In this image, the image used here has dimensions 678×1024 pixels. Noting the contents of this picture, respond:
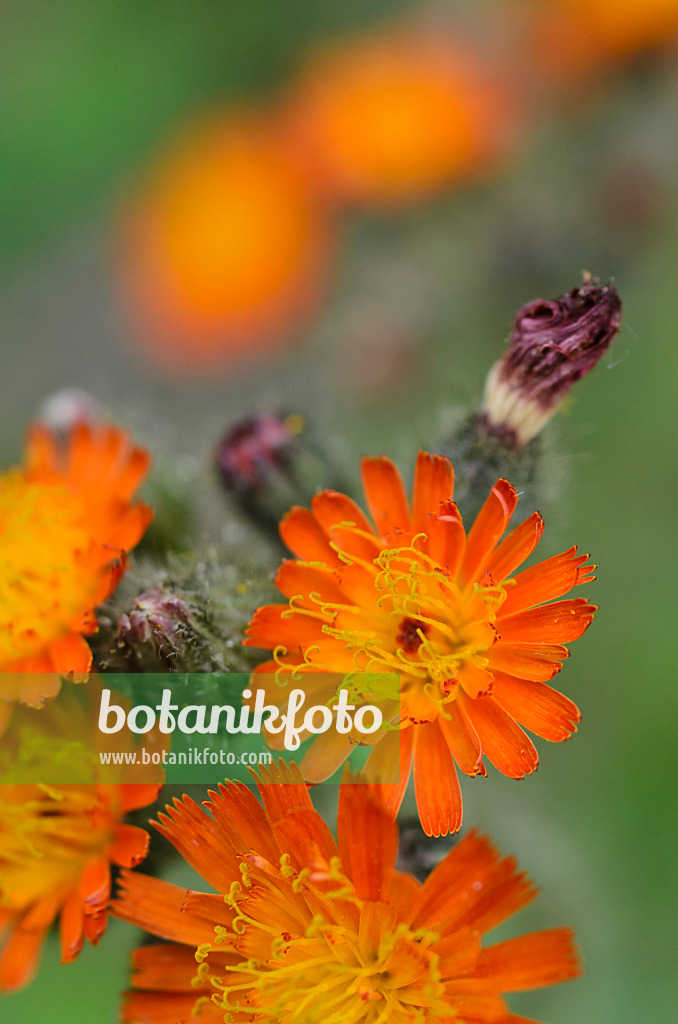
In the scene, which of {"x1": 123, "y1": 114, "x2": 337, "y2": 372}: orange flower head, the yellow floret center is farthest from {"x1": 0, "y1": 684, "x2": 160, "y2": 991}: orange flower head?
{"x1": 123, "y1": 114, "x2": 337, "y2": 372}: orange flower head

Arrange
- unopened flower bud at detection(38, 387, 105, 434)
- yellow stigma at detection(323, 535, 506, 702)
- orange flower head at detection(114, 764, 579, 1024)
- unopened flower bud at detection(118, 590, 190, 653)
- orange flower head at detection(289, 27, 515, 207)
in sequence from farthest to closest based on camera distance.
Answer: orange flower head at detection(289, 27, 515, 207)
unopened flower bud at detection(38, 387, 105, 434)
unopened flower bud at detection(118, 590, 190, 653)
yellow stigma at detection(323, 535, 506, 702)
orange flower head at detection(114, 764, 579, 1024)

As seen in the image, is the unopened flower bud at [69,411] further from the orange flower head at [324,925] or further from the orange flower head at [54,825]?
the orange flower head at [324,925]

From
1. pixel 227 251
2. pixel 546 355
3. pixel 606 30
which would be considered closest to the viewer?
pixel 546 355

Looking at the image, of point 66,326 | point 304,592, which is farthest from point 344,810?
point 66,326

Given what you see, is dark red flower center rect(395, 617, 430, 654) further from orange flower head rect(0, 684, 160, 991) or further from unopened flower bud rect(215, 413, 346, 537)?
unopened flower bud rect(215, 413, 346, 537)

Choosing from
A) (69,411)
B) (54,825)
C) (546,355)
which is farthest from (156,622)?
(69,411)

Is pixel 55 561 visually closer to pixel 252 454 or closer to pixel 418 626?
pixel 252 454
